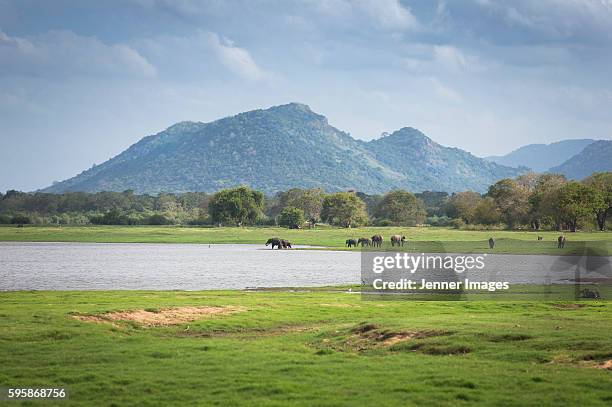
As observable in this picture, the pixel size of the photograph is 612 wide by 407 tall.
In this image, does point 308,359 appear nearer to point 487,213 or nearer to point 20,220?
point 487,213

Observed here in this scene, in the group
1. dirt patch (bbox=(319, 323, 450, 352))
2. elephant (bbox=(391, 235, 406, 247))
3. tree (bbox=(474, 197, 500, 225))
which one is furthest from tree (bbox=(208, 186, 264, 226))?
dirt patch (bbox=(319, 323, 450, 352))

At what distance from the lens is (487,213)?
425 feet

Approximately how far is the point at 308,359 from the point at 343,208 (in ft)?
426

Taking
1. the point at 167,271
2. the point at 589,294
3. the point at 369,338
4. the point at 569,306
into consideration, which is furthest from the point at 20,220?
the point at 369,338

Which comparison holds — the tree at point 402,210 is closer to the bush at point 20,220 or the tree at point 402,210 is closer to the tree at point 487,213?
the tree at point 487,213

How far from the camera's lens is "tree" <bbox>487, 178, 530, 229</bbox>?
125 m

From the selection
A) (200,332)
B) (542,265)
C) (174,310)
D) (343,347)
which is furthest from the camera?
(542,265)

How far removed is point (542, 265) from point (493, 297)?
941 inches

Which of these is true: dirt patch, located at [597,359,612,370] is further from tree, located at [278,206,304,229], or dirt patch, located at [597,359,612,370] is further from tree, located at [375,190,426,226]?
tree, located at [375,190,426,226]

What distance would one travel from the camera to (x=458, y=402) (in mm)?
12062

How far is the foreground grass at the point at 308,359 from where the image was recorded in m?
12.7

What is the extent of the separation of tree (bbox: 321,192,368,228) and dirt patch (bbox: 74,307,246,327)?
11908cm

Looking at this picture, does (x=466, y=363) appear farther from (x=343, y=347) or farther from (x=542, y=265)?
(x=542, y=265)

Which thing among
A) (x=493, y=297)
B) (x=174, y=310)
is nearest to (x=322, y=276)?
(x=493, y=297)
